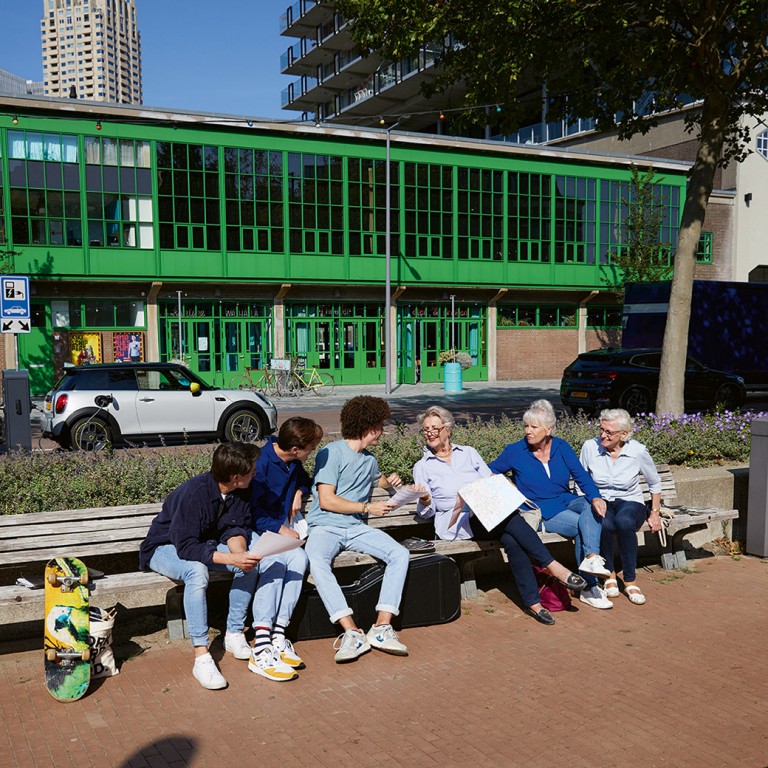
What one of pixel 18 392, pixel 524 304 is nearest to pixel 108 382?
pixel 18 392

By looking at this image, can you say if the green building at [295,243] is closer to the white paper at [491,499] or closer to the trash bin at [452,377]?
the trash bin at [452,377]

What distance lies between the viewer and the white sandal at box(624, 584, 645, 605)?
6043 mm

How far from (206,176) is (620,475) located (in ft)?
87.2

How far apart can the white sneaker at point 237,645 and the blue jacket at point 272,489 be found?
2.16 feet

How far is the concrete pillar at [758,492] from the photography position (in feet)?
23.0

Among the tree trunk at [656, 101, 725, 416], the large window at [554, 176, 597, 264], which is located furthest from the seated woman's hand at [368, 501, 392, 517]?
the large window at [554, 176, 597, 264]

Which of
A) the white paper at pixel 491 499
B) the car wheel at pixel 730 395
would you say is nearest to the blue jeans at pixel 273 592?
the white paper at pixel 491 499

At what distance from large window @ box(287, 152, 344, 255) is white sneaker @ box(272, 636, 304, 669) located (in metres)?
27.6

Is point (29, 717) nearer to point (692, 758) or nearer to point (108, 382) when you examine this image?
point (692, 758)

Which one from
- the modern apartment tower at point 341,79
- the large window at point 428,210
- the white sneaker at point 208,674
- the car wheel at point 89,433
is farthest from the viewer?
the modern apartment tower at point 341,79

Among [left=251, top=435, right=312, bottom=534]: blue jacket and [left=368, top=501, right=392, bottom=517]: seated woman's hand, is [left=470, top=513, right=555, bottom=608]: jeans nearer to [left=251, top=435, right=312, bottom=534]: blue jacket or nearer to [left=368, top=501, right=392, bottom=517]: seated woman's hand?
[left=368, top=501, right=392, bottom=517]: seated woman's hand

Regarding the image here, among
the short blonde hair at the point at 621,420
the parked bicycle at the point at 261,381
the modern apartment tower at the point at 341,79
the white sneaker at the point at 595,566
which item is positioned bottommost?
the parked bicycle at the point at 261,381

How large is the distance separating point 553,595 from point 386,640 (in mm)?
1445

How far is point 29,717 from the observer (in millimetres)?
4230
